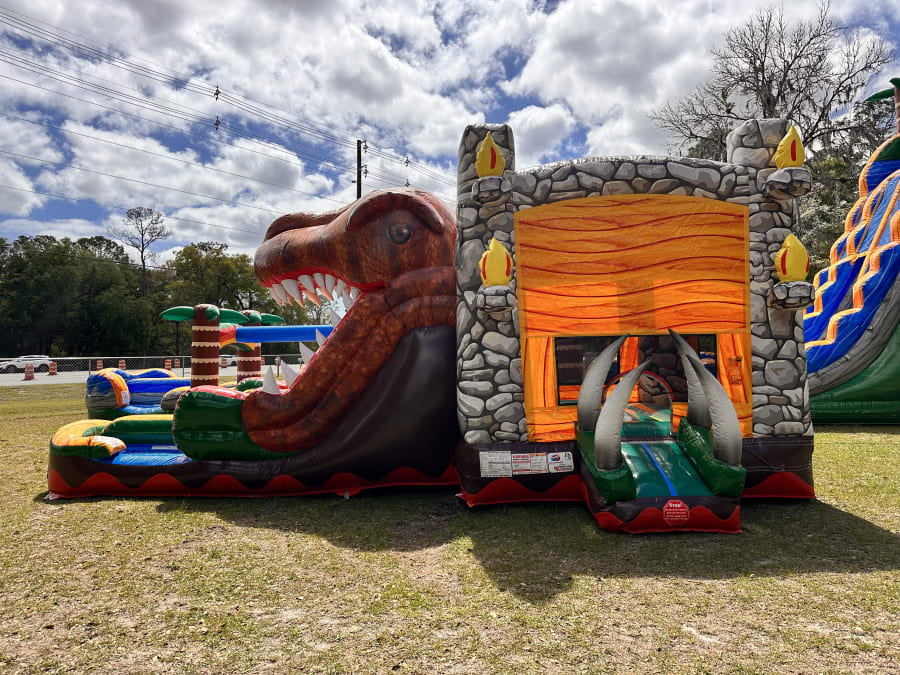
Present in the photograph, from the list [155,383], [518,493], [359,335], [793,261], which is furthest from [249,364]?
[793,261]

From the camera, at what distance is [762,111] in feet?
57.1

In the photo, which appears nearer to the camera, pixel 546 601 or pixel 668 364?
pixel 546 601

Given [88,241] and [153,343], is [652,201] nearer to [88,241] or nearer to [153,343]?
[153,343]

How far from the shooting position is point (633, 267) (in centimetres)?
445

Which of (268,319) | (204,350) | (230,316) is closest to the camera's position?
(204,350)

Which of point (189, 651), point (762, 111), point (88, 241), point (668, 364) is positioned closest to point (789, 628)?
point (189, 651)

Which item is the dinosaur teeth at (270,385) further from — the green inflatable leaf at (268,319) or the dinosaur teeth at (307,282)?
the green inflatable leaf at (268,319)

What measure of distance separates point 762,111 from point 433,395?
18388mm

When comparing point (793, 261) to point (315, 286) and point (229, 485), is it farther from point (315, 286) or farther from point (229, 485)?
point (229, 485)

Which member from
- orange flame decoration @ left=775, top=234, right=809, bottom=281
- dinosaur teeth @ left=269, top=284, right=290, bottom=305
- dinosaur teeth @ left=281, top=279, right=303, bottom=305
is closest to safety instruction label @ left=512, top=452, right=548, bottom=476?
orange flame decoration @ left=775, top=234, right=809, bottom=281

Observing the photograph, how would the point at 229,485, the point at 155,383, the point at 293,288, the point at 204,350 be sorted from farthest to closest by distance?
the point at 155,383, the point at 204,350, the point at 293,288, the point at 229,485

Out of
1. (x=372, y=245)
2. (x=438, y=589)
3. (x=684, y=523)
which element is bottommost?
(x=438, y=589)

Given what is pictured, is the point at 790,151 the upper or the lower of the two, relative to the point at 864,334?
upper

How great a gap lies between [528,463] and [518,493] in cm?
29
